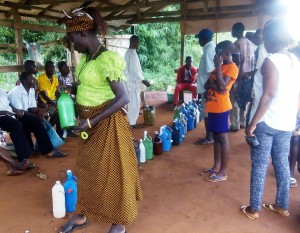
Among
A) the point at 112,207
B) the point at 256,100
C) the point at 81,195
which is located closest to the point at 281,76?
the point at 256,100

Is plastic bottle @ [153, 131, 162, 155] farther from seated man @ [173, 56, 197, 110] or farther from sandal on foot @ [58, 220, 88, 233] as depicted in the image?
seated man @ [173, 56, 197, 110]

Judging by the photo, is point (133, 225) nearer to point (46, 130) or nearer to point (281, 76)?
point (281, 76)

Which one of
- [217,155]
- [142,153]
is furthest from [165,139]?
[217,155]

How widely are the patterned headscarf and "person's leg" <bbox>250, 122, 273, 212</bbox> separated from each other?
153 cm

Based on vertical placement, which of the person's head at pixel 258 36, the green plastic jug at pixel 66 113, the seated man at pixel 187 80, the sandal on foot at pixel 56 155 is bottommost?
the sandal on foot at pixel 56 155

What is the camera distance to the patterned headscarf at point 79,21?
1.95 metres

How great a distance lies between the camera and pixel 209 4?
8039 mm

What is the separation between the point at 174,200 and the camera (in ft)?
10.1

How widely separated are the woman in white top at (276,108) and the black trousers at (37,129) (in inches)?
118

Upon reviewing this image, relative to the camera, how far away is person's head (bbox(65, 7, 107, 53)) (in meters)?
1.96

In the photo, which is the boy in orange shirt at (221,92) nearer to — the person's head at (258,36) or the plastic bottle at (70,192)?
the plastic bottle at (70,192)

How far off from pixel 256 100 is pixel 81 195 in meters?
1.59

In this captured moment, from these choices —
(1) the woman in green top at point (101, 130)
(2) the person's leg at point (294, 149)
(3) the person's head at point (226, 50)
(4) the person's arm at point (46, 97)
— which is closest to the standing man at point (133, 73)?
(4) the person's arm at point (46, 97)

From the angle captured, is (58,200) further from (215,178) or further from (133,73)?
(133,73)
